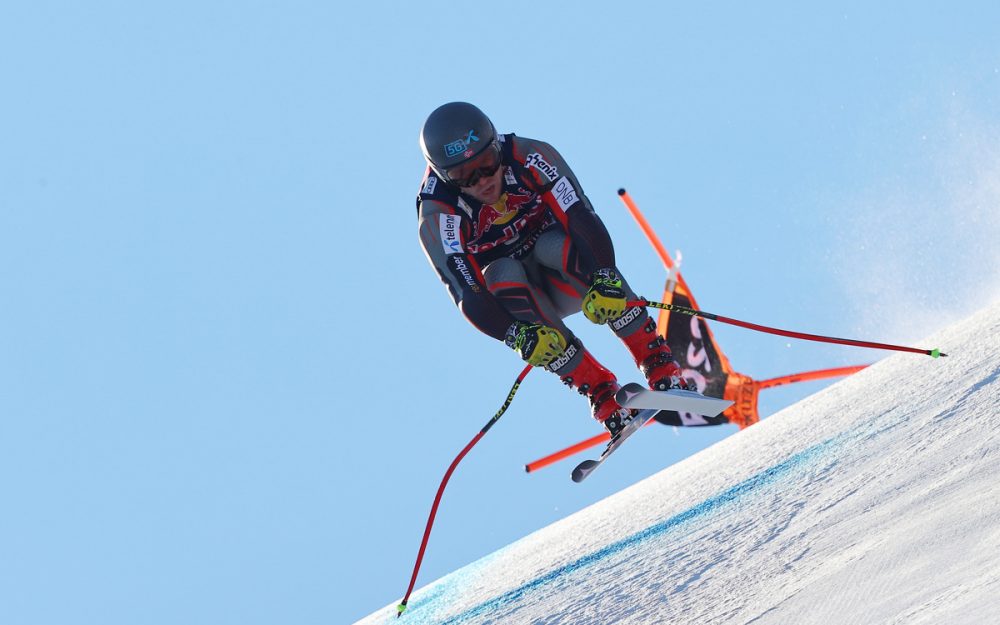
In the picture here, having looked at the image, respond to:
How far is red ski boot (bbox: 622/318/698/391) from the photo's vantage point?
7613mm

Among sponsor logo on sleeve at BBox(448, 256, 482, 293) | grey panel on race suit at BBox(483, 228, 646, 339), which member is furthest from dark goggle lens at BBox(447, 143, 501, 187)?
grey panel on race suit at BBox(483, 228, 646, 339)

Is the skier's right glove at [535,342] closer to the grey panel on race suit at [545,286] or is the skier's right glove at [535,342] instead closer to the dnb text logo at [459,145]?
the grey panel on race suit at [545,286]

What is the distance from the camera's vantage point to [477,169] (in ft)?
24.3

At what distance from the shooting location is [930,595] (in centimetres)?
362

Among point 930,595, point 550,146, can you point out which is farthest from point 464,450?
point 930,595

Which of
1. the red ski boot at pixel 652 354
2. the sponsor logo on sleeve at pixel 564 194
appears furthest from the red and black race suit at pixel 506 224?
the red ski boot at pixel 652 354

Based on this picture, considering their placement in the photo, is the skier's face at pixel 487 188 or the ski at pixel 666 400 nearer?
the ski at pixel 666 400

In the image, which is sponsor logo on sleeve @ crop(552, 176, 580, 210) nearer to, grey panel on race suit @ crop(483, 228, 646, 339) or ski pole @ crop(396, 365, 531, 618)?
grey panel on race suit @ crop(483, 228, 646, 339)

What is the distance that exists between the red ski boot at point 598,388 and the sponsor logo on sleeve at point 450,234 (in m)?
1.11

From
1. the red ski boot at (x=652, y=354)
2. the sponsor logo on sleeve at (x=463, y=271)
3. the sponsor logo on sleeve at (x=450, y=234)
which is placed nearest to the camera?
the sponsor logo on sleeve at (x=463, y=271)

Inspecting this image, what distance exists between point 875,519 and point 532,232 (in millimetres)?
3506

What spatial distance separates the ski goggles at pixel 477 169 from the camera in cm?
736

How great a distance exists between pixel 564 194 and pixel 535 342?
3.64 feet

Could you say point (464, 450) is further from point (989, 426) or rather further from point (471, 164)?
point (989, 426)
